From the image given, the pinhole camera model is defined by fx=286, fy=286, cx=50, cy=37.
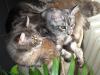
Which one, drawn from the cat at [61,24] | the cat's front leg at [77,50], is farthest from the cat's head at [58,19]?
the cat's front leg at [77,50]

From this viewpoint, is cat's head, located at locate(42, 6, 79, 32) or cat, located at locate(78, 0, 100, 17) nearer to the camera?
cat's head, located at locate(42, 6, 79, 32)

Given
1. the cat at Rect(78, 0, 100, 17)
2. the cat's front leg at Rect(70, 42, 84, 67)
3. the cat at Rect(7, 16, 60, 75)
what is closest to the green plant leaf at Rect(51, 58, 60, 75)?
the cat at Rect(7, 16, 60, 75)

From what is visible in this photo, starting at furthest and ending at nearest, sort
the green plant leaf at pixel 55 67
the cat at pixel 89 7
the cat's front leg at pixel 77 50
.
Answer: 1. the cat at pixel 89 7
2. the cat's front leg at pixel 77 50
3. the green plant leaf at pixel 55 67

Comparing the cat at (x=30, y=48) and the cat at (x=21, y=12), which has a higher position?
the cat at (x=21, y=12)

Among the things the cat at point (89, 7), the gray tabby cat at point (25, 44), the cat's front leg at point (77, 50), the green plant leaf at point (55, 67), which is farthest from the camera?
the cat at point (89, 7)

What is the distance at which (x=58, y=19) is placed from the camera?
122 centimetres

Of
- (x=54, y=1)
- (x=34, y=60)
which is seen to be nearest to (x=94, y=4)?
(x=54, y=1)

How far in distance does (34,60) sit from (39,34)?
0.38 feet

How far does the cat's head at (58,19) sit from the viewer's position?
1.22 meters

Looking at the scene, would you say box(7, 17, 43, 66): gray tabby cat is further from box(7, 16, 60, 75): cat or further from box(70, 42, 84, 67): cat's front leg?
box(70, 42, 84, 67): cat's front leg

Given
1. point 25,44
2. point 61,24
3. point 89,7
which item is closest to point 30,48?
point 25,44

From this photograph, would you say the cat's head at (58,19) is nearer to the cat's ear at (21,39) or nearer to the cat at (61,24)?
the cat at (61,24)

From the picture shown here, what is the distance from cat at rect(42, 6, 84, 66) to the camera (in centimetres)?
122

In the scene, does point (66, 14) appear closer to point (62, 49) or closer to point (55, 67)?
point (62, 49)
